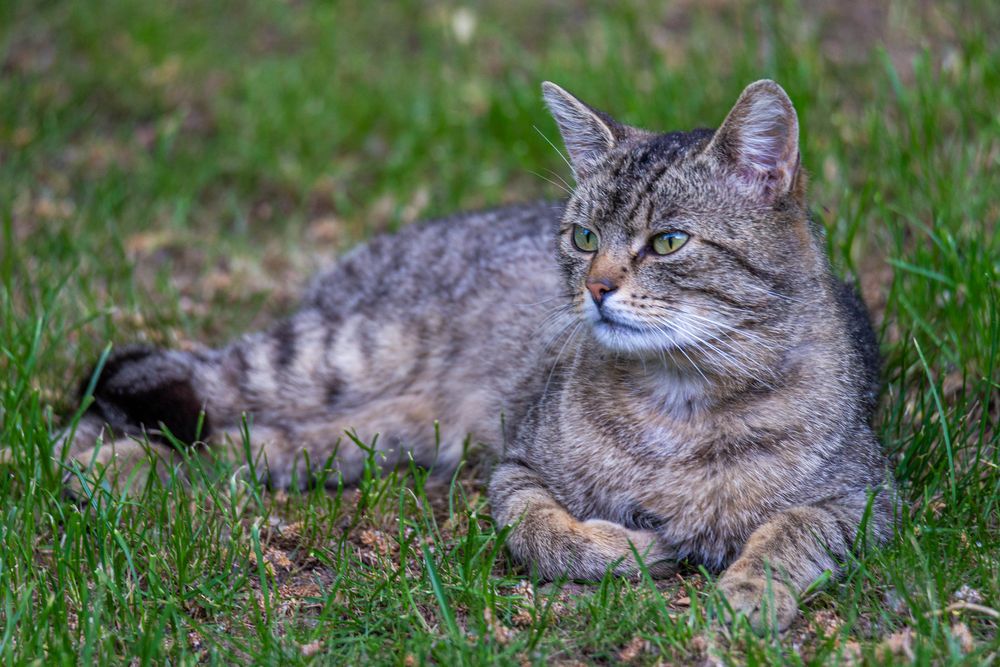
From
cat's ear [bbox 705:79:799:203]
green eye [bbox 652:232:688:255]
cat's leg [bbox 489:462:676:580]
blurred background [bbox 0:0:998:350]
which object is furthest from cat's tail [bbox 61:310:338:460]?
cat's ear [bbox 705:79:799:203]

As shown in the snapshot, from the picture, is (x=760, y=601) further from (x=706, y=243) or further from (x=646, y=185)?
(x=646, y=185)

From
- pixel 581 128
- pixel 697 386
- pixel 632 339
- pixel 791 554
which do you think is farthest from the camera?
pixel 581 128

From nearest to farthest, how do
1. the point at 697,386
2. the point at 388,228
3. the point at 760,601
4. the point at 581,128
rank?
the point at 760,601
the point at 697,386
the point at 581,128
the point at 388,228

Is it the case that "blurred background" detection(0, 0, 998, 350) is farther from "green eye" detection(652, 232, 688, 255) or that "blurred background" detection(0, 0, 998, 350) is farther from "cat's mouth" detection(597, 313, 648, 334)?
"cat's mouth" detection(597, 313, 648, 334)

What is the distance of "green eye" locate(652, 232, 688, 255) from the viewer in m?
3.32

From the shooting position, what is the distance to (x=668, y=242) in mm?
3338

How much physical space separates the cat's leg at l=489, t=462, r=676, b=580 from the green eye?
31.9 inches

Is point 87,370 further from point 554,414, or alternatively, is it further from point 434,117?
point 434,117

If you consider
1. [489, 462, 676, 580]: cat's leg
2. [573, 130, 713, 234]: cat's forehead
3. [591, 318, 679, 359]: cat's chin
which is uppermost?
[573, 130, 713, 234]: cat's forehead

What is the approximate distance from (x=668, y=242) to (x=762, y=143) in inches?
15.5

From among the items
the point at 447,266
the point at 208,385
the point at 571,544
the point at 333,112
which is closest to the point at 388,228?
the point at 333,112

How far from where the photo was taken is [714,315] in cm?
326

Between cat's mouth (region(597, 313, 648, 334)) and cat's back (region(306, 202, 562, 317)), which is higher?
cat's mouth (region(597, 313, 648, 334))

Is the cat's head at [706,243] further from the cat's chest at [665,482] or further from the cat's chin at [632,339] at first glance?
the cat's chest at [665,482]
